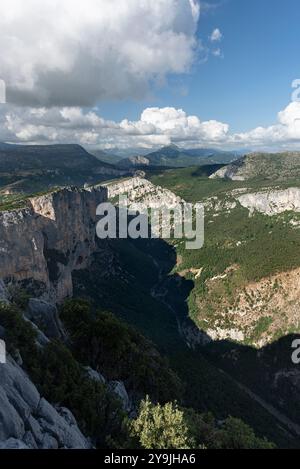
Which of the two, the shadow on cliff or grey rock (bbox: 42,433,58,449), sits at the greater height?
grey rock (bbox: 42,433,58,449)

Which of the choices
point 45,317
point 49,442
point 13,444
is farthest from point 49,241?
point 13,444

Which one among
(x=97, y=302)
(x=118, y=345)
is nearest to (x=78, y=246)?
(x=97, y=302)

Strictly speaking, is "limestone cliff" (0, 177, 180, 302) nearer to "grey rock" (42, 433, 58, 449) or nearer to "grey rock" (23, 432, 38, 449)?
"grey rock" (42, 433, 58, 449)

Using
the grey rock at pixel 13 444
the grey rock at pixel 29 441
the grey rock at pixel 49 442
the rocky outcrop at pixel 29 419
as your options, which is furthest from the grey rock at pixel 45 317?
the grey rock at pixel 13 444

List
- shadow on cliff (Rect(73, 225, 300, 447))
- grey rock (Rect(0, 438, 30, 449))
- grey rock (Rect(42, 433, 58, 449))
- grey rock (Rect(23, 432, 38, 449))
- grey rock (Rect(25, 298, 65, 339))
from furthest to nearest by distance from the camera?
1. shadow on cliff (Rect(73, 225, 300, 447))
2. grey rock (Rect(25, 298, 65, 339))
3. grey rock (Rect(42, 433, 58, 449))
4. grey rock (Rect(23, 432, 38, 449))
5. grey rock (Rect(0, 438, 30, 449))

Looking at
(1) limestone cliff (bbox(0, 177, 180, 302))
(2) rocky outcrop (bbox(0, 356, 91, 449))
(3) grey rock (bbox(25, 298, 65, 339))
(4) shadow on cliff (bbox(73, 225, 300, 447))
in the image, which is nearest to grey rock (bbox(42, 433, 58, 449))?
(2) rocky outcrop (bbox(0, 356, 91, 449))

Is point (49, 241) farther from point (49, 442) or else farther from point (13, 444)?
point (13, 444)
